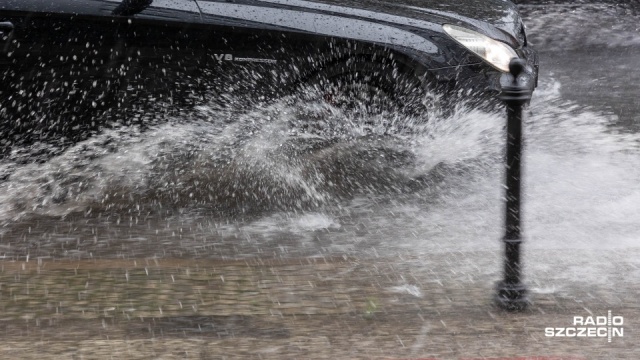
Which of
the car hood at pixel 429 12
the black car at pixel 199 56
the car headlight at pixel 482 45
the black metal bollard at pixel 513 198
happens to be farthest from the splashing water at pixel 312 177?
the black metal bollard at pixel 513 198

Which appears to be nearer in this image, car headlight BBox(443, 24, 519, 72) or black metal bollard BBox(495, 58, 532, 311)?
black metal bollard BBox(495, 58, 532, 311)

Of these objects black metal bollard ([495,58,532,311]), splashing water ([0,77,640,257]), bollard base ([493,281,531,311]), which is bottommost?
splashing water ([0,77,640,257])

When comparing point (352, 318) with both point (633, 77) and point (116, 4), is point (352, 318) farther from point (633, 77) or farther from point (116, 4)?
point (633, 77)

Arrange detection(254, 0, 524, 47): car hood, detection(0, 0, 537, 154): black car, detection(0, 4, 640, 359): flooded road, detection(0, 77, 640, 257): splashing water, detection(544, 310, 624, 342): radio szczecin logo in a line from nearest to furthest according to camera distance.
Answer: detection(544, 310, 624, 342): radio szczecin logo < detection(0, 4, 640, 359): flooded road < detection(0, 77, 640, 257): splashing water < detection(0, 0, 537, 154): black car < detection(254, 0, 524, 47): car hood

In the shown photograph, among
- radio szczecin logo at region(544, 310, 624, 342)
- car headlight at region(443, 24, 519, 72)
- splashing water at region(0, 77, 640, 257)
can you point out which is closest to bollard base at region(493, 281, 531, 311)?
radio szczecin logo at region(544, 310, 624, 342)

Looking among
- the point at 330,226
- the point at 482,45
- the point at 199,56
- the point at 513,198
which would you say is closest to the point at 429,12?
the point at 482,45

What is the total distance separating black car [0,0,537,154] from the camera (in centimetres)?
668

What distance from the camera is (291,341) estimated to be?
4.32m

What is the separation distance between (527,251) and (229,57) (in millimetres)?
2504

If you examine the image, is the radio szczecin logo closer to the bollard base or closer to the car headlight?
the bollard base

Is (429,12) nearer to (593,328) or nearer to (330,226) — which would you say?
(330,226)

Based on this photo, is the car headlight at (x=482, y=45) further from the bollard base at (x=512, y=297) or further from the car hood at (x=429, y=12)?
the bollard base at (x=512, y=297)

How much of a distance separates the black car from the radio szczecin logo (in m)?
2.61

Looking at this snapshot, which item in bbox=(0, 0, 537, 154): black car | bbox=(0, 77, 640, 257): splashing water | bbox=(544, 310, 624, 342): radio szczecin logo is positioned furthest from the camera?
bbox=(0, 0, 537, 154): black car
